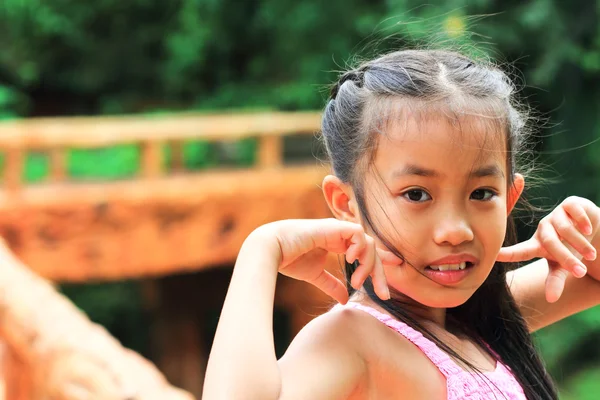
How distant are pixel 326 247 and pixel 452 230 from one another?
147 mm

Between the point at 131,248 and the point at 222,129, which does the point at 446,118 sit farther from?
the point at 222,129

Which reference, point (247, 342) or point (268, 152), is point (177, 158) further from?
point (247, 342)

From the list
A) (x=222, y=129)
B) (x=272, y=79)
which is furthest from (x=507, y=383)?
(x=272, y=79)

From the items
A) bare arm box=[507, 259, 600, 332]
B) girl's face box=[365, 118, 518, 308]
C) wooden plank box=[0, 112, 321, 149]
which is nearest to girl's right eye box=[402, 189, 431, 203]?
girl's face box=[365, 118, 518, 308]

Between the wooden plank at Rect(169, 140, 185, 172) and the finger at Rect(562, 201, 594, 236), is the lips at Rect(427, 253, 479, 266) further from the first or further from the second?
the wooden plank at Rect(169, 140, 185, 172)

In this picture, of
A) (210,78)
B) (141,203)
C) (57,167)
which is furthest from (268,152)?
(210,78)

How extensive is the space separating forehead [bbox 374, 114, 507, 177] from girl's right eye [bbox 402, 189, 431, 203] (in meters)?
0.03

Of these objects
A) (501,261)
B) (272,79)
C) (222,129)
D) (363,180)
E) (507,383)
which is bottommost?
(272,79)

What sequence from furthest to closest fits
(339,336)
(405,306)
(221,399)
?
(405,306) < (339,336) < (221,399)

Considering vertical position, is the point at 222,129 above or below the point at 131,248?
above

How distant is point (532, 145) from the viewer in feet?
4.61

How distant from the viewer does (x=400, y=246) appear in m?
1.04

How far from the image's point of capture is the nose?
1.00 meters

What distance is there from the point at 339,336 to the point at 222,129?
224 inches
